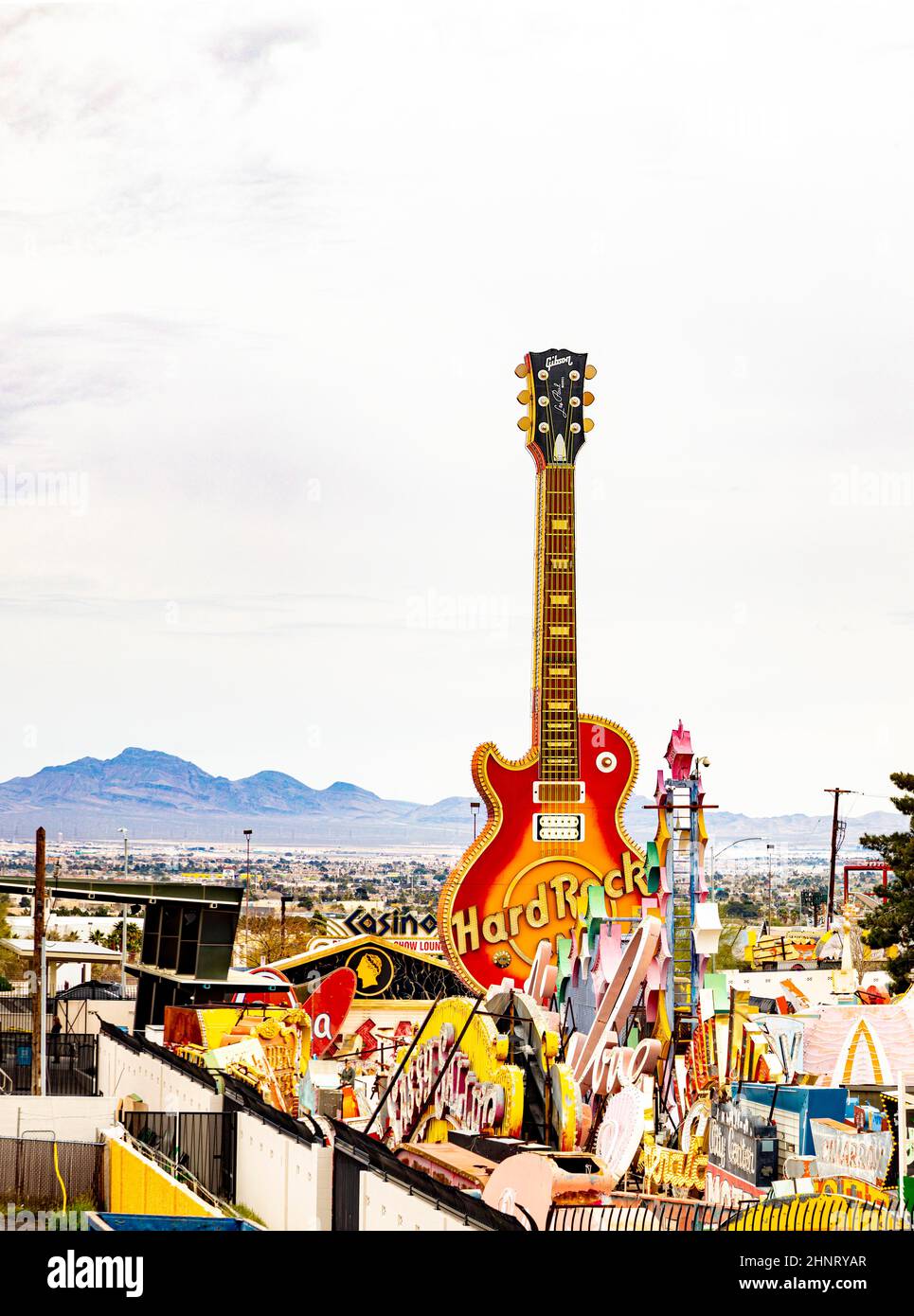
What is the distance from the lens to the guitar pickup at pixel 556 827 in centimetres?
4206

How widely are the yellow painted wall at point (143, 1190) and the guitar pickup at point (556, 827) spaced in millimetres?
16722

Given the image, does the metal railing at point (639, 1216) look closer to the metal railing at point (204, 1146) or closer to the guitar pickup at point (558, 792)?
the metal railing at point (204, 1146)

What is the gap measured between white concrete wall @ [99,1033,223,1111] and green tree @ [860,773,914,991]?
65.0 feet

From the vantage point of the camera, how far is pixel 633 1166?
2269cm

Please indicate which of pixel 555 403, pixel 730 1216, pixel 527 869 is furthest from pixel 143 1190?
pixel 555 403

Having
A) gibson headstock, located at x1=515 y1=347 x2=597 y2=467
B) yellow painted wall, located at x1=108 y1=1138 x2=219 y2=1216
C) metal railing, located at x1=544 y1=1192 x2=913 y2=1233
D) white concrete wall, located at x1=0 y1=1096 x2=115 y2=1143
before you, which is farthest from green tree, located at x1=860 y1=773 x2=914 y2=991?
metal railing, located at x1=544 y1=1192 x2=913 y2=1233

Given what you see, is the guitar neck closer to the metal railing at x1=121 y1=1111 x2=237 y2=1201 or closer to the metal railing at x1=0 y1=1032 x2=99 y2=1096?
the metal railing at x1=0 y1=1032 x2=99 y2=1096

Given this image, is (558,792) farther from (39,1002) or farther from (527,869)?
(39,1002)

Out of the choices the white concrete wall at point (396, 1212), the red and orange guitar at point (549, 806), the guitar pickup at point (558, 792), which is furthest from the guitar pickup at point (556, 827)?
the white concrete wall at point (396, 1212)

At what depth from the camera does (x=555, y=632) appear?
43.8 meters

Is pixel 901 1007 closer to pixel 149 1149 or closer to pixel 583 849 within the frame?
pixel 149 1149

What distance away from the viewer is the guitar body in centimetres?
4103

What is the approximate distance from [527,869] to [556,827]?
1.17 meters
